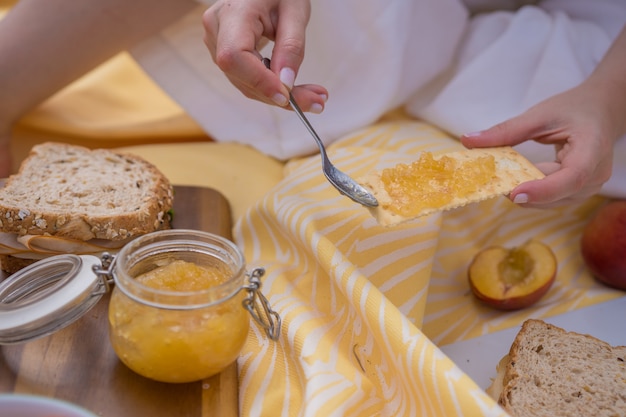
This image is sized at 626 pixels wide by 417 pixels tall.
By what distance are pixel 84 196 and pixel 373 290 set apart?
63cm

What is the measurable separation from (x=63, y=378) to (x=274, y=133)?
3.32 ft

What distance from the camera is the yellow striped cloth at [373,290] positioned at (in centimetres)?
101

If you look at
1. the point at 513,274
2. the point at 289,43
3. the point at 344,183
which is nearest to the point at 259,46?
the point at 289,43

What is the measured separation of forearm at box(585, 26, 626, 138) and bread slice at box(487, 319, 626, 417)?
0.51 metres

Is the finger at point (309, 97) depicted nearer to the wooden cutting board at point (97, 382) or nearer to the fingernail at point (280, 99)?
the fingernail at point (280, 99)

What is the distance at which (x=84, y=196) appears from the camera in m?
1.32

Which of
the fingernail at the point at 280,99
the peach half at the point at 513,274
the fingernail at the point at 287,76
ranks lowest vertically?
the peach half at the point at 513,274

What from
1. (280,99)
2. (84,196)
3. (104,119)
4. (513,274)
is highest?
(280,99)

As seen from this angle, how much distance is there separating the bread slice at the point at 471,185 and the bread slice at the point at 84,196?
0.43 m

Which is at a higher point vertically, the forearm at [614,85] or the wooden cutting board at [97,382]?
the forearm at [614,85]

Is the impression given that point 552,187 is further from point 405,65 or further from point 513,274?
point 405,65

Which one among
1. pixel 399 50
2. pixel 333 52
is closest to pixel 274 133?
pixel 333 52

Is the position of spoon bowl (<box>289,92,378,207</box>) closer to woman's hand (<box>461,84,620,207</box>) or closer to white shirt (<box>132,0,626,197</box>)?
woman's hand (<box>461,84,620,207</box>)

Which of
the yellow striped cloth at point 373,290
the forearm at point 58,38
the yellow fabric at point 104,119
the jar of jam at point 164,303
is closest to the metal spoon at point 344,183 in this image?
the yellow striped cloth at point 373,290
